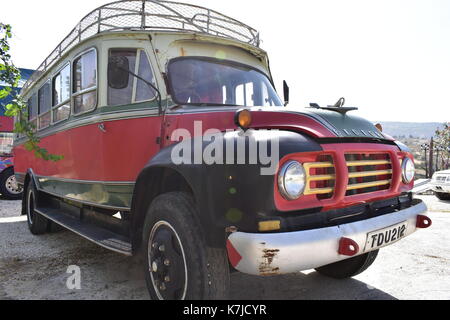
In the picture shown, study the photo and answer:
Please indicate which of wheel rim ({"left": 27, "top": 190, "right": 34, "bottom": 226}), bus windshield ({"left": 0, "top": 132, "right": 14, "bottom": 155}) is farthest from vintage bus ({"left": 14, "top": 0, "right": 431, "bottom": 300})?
bus windshield ({"left": 0, "top": 132, "right": 14, "bottom": 155})

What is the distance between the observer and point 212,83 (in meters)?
3.26

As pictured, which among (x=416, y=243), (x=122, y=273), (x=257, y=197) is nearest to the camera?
(x=257, y=197)

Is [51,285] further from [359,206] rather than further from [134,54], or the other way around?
[359,206]

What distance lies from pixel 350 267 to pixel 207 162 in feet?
6.70

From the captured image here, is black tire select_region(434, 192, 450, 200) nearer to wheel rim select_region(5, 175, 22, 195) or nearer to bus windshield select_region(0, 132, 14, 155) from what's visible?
wheel rim select_region(5, 175, 22, 195)

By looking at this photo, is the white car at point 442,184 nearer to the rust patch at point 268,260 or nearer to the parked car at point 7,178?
the rust patch at point 268,260

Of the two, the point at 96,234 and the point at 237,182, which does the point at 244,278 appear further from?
the point at 237,182

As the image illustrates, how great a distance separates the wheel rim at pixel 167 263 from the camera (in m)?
2.42

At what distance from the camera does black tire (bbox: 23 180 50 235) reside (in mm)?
5801

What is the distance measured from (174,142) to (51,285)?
199 centimetres

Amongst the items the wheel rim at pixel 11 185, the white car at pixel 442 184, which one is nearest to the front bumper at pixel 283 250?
the white car at pixel 442 184

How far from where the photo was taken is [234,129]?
243 cm

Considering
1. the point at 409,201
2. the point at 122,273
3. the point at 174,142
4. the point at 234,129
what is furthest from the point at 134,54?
the point at 409,201
